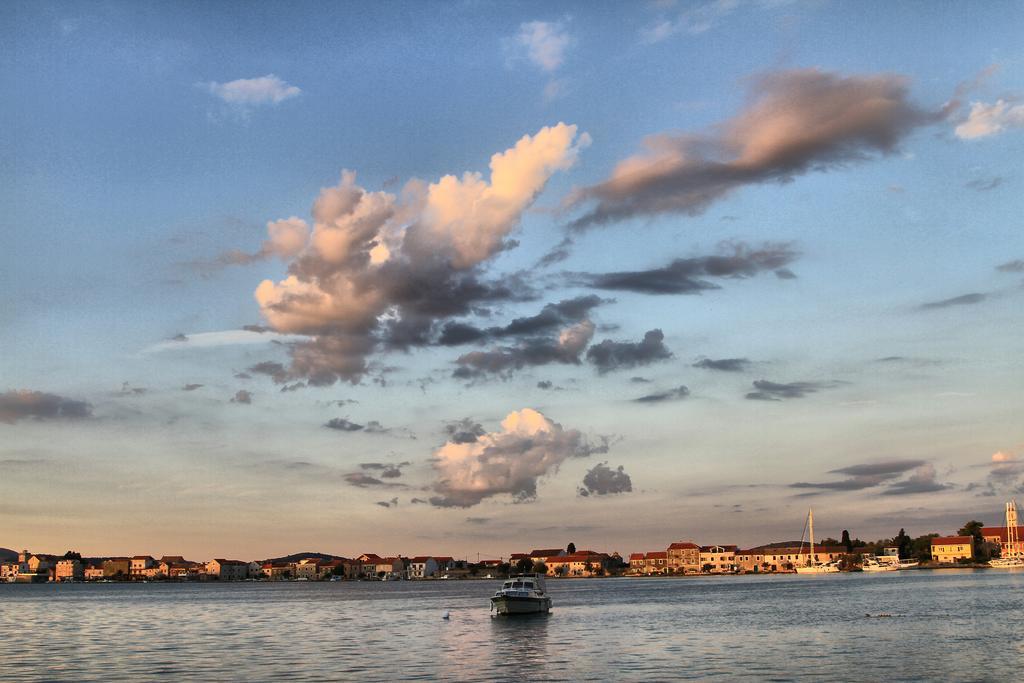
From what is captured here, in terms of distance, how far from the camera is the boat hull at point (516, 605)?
10162 cm

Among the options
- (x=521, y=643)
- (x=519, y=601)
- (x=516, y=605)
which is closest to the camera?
(x=521, y=643)

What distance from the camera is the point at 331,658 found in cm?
6425

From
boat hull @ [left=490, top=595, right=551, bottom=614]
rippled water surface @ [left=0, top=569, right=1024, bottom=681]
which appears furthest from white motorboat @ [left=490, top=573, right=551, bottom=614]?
rippled water surface @ [left=0, top=569, right=1024, bottom=681]

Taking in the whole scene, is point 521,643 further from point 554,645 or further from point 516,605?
point 516,605

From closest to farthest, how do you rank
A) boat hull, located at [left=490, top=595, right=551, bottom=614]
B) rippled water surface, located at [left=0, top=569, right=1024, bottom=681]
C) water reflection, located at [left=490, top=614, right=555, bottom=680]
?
rippled water surface, located at [left=0, top=569, right=1024, bottom=681] < water reflection, located at [left=490, top=614, right=555, bottom=680] < boat hull, located at [left=490, top=595, right=551, bottom=614]

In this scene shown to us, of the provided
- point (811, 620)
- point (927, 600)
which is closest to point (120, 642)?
point (811, 620)

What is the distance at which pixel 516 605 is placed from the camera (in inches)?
4013

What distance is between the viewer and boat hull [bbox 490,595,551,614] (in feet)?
333

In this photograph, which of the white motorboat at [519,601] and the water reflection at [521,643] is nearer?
the water reflection at [521,643]

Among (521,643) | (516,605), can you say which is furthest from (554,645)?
(516,605)

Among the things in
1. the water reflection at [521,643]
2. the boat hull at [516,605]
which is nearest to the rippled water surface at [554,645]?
the water reflection at [521,643]

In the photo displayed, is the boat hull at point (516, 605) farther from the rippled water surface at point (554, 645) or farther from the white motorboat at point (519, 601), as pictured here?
the rippled water surface at point (554, 645)

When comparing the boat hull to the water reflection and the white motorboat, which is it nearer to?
the white motorboat

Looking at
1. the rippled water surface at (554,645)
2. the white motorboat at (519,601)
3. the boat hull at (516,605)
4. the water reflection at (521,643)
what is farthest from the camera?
the white motorboat at (519,601)
